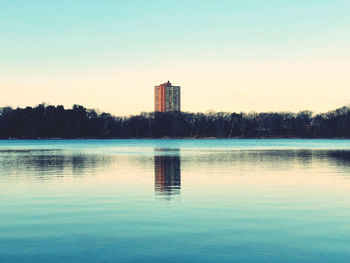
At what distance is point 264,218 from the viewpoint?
1612 cm

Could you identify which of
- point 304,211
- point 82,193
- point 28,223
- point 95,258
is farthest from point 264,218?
point 82,193

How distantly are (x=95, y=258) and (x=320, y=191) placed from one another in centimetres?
1660

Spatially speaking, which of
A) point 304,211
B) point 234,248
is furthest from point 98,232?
point 304,211

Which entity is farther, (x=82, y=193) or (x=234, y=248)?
(x=82, y=193)

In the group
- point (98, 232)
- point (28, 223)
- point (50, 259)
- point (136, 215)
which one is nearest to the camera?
point (50, 259)

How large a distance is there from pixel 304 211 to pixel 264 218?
2.54 m

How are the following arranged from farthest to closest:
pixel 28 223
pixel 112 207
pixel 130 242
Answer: pixel 112 207
pixel 28 223
pixel 130 242

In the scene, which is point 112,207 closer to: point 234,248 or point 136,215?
point 136,215

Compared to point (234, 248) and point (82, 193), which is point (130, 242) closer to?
point (234, 248)

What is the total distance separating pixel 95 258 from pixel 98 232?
308 centimetres

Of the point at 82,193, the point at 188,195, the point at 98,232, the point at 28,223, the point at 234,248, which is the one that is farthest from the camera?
the point at 82,193

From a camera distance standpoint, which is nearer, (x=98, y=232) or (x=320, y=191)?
(x=98, y=232)

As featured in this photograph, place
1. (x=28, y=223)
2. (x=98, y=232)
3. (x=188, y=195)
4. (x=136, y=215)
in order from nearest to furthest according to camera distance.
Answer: (x=98, y=232)
(x=28, y=223)
(x=136, y=215)
(x=188, y=195)

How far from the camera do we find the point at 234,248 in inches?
463
